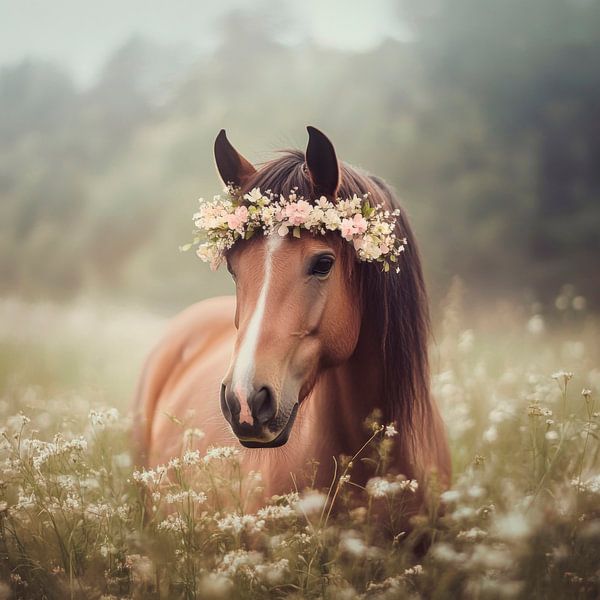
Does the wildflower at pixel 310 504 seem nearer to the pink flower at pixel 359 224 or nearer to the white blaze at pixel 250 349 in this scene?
the white blaze at pixel 250 349

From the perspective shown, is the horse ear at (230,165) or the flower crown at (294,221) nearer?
the flower crown at (294,221)

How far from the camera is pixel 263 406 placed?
223 cm

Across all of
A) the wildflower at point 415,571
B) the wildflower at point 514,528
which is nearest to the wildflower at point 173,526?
the wildflower at point 415,571

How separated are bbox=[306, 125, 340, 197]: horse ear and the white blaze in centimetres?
32

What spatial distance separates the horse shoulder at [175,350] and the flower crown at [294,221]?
211 cm

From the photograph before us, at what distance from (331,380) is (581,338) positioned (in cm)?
428

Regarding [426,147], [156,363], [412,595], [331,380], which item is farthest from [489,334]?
[426,147]

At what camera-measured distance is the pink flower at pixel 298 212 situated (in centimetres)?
243

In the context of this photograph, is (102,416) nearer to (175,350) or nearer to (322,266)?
(322,266)

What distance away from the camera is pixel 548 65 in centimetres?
1180

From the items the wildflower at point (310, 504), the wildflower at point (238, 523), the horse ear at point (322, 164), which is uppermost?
the horse ear at point (322, 164)

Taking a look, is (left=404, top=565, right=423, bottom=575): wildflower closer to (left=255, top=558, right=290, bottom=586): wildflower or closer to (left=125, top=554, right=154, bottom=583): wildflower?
(left=255, top=558, right=290, bottom=586): wildflower

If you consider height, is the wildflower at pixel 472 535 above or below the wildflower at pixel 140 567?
above

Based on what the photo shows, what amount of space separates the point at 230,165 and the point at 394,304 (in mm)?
996
